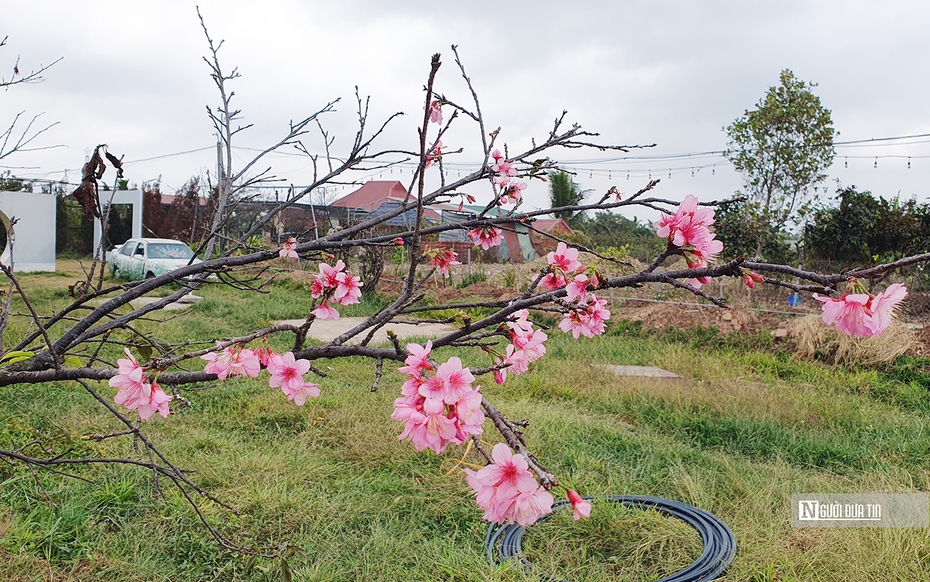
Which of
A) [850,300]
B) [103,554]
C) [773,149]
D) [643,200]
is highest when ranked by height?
[773,149]

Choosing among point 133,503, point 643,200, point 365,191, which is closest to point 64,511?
point 133,503

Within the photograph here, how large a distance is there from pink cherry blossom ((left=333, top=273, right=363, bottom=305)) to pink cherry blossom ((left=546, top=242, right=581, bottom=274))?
0.41m

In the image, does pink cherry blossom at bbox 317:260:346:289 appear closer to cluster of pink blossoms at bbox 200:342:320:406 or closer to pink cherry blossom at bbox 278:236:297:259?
pink cherry blossom at bbox 278:236:297:259

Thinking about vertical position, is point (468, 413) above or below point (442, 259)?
below

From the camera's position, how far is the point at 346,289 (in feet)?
4.61

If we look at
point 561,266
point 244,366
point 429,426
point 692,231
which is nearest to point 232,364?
point 244,366

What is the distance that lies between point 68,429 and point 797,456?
3712 millimetres

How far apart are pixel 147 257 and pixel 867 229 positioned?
37.1ft

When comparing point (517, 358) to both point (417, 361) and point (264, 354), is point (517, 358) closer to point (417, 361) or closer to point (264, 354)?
point (417, 361)

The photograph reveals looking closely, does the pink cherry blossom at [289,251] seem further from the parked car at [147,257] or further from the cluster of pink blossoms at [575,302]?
the parked car at [147,257]

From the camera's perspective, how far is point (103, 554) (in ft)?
7.64

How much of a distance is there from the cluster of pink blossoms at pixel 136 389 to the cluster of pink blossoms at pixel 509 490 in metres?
0.55

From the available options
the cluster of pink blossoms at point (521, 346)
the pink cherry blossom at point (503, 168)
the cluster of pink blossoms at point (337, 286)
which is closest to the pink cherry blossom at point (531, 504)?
the cluster of pink blossoms at point (521, 346)

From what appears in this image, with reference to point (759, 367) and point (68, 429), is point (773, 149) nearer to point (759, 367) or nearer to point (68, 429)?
point (759, 367)
